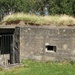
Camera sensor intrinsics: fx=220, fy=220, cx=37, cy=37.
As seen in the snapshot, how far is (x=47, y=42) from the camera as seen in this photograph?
434 inches

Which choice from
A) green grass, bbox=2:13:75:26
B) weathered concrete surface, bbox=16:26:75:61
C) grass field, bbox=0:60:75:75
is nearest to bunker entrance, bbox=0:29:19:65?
weathered concrete surface, bbox=16:26:75:61

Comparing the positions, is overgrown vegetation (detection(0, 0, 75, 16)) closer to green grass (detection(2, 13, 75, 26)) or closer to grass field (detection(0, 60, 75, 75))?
green grass (detection(2, 13, 75, 26))

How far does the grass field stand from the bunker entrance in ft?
4.20

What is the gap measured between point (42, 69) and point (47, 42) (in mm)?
1896

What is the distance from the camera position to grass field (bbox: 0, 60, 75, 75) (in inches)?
356

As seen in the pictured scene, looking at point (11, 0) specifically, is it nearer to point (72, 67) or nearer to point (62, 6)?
point (62, 6)

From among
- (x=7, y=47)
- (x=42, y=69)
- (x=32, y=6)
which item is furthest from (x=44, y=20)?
(x=32, y=6)

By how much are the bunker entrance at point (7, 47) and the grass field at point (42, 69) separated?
1.28 metres

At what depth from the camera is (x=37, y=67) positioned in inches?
389

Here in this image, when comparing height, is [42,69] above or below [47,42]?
below

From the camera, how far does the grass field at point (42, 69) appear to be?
9.04 meters

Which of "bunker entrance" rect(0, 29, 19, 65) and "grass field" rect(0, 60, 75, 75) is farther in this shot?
"bunker entrance" rect(0, 29, 19, 65)

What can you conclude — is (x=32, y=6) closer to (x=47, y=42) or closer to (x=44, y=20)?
(x=44, y=20)

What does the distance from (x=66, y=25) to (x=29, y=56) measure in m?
2.63
